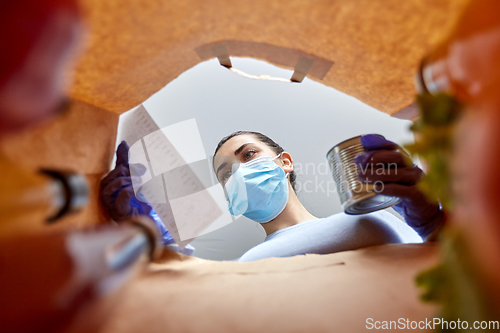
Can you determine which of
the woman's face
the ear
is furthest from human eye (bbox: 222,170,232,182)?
the ear

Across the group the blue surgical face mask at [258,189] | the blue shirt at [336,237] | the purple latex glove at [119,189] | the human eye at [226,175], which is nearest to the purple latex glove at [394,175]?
the blue shirt at [336,237]

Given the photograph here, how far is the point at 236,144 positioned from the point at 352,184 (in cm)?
77

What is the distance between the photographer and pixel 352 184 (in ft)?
2.79

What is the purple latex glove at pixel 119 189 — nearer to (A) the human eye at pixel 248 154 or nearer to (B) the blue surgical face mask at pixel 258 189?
(B) the blue surgical face mask at pixel 258 189

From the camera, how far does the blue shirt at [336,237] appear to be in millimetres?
1002

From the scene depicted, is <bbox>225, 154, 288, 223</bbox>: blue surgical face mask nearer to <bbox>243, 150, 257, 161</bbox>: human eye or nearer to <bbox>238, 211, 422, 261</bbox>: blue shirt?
<bbox>243, 150, 257, 161</bbox>: human eye

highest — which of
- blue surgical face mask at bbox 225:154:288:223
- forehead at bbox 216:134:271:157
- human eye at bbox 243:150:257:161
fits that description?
forehead at bbox 216:134:271:157

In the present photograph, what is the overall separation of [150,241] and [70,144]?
1.24 ft

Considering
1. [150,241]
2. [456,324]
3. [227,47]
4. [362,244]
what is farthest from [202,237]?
[456,324]

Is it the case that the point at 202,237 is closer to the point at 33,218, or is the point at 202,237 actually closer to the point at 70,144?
the point at 70,144

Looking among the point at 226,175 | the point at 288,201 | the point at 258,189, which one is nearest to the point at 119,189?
the point at 258,189

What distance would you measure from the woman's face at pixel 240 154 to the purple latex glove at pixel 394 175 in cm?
66

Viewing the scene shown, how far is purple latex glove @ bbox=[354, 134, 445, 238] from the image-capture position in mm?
820

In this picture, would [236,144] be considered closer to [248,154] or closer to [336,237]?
→ [248,154]
